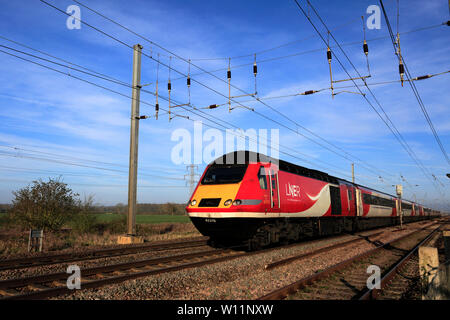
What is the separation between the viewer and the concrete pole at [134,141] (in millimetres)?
16812

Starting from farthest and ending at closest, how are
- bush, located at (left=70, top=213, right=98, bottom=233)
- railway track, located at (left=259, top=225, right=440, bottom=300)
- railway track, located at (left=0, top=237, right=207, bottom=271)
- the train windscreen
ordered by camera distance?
bush, located at (left=70, top=213, right=98, bottom=233) → the train windscreen → railway track, located at (left=0, top=237, right=207, bottom=271) → railway track, located at (left=259, top=225, right=440, bottom=300)

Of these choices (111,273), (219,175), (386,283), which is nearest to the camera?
(386,283)

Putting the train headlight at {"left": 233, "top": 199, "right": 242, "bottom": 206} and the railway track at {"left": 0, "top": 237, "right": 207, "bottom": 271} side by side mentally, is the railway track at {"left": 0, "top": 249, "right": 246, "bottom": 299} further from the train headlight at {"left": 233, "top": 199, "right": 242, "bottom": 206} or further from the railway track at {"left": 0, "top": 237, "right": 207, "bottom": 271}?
the railway track at {"left": 0, "top": 237, "right": 207, "bottom": 271}

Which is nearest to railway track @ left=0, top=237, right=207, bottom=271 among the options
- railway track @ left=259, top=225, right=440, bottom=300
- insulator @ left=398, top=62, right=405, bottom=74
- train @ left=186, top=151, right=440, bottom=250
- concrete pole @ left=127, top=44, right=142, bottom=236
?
train @ left=186, top=151, right=440, bottom=250

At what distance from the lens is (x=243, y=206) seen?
1108 cm

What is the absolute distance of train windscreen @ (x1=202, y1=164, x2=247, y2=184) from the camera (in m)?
11.9

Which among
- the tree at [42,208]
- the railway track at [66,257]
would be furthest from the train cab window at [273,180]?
the tree at [42,208]

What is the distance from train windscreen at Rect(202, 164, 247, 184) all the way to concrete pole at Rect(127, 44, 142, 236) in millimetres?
5927

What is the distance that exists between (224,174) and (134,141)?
287 inches

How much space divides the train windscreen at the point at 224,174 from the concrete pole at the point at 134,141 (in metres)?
5.93

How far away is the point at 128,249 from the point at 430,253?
10.7 m
